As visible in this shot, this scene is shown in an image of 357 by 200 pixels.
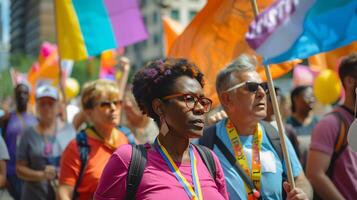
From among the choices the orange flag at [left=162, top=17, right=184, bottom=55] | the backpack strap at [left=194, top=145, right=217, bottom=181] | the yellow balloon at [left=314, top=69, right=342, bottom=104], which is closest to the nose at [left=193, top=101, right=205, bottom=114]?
the backpack strap at [left=194, top=145, right=217, bottom=181]

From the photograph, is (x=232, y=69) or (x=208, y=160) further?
(x=232, y=69)

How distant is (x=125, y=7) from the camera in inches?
250

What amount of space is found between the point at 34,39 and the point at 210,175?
370 feet

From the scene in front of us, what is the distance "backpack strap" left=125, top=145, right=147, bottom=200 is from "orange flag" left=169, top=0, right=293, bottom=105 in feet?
8.56

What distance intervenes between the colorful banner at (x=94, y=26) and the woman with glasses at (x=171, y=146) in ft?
10.2

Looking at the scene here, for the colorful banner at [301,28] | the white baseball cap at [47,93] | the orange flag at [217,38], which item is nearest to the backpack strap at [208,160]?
the colorful banner at [301,28]

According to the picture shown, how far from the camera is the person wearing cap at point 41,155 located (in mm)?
5039

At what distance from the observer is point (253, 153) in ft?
11.5

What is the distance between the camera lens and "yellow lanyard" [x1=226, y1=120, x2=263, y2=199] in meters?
3.42

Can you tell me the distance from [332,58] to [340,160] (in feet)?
9.67

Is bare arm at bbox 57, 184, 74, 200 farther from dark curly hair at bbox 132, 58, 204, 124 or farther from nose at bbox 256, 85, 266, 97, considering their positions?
nose at bbox 256, 85, 266, 97

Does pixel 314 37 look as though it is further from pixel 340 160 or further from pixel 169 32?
pixel 169 32

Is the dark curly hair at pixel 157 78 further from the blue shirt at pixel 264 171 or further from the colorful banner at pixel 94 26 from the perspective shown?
the colorful banner at pixel 94 26

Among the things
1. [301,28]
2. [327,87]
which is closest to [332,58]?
[327,87]
